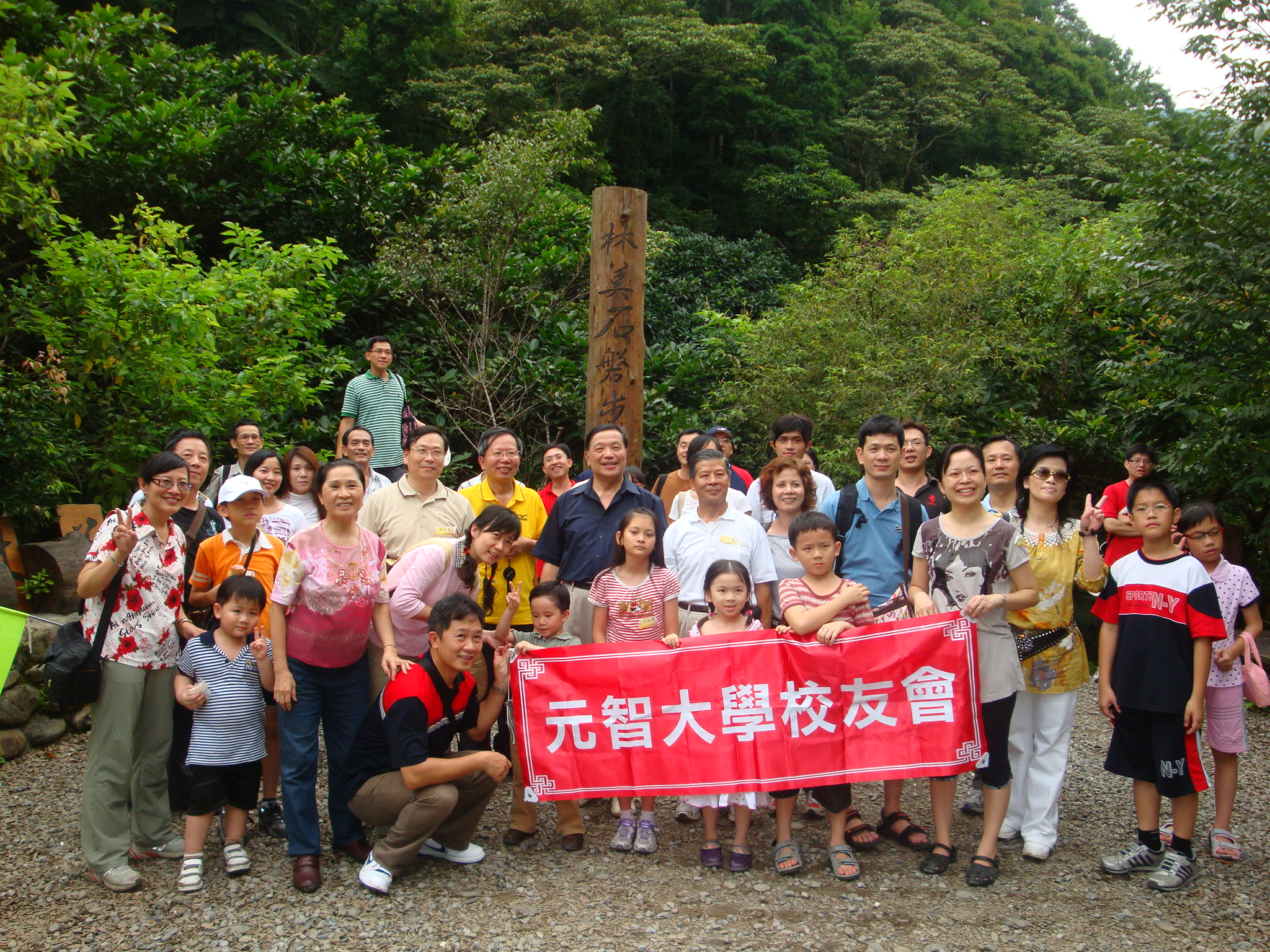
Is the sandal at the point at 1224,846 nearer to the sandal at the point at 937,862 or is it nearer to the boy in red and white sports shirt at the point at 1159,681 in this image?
the boy in red and white sports shirt at the point at 1159,681

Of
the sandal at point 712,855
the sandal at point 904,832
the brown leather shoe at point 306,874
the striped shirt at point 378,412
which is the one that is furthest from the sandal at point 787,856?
the striped shirt at point 378,412

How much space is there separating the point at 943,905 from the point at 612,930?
1.32 metres

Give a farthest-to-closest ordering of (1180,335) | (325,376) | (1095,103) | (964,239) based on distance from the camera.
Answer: (1095,103), (964,239), (325,376), (1180,335)

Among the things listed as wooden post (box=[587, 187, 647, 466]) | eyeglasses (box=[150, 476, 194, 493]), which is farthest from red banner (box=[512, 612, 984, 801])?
wooden post (box=[587, 187, 647, 466])

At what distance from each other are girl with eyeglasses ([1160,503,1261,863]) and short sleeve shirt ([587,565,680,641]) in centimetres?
235

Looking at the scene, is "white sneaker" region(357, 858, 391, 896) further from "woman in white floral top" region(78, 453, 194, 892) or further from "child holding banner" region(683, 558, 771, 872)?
"child holding banner" region(683, 558, 771, 872)

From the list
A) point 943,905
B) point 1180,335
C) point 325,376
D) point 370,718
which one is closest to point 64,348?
point 325,376

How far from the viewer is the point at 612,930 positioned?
11.4 feet

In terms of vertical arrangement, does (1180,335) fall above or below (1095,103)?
below

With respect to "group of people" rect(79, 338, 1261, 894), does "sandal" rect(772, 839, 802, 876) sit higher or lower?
lower

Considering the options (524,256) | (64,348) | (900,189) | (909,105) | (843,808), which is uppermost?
(909,105)

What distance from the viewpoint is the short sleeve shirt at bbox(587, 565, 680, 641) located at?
4.18 metres

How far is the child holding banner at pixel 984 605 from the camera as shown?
3.82m

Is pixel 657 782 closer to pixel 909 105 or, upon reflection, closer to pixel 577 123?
pixel 577 123
